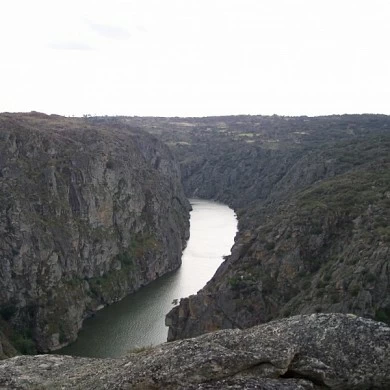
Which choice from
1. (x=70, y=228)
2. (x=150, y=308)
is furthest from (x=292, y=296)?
(x=70, y=228)

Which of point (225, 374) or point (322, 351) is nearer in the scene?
point (225, 374)

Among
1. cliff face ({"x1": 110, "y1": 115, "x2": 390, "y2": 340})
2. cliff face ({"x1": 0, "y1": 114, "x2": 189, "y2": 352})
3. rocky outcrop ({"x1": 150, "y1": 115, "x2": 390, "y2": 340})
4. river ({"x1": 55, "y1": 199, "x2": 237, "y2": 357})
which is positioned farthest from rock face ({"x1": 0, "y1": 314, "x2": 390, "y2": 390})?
cliff face ({"x1": 0, "y1": 114, "x2": 189, "y2": 352})

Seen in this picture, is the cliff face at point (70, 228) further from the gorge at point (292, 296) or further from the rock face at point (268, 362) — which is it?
the rock face at point (268, 362)

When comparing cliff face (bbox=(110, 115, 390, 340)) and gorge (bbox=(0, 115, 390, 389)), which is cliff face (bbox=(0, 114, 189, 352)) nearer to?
gorge (bbox=(0, 115, 390, 389))

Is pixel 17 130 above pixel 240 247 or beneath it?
above

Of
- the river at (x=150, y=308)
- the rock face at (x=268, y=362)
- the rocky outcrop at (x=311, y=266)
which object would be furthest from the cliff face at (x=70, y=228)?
the rock face at (x=268, y=362)

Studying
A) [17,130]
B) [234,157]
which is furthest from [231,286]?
[234,157]

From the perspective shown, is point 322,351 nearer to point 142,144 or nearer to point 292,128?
point 142,144
